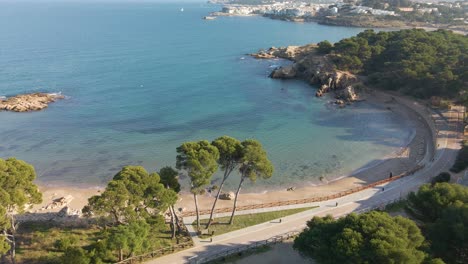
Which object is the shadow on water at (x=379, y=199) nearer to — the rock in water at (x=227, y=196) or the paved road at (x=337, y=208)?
the paved road at (x=337, y=208)

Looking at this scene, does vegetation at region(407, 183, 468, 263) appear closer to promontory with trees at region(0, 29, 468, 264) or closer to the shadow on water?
promontory with trees at region(0, 29, 468, 264)

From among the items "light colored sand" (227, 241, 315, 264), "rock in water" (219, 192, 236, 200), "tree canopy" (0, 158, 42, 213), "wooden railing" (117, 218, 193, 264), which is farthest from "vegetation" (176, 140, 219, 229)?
"rock in water" (219, 192, 236, 200)

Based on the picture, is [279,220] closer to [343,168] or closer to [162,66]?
[343,168]

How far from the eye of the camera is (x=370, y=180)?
3978cm

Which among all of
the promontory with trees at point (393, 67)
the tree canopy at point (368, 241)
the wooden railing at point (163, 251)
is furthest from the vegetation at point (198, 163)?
the promontory with trees at point (393, 67)

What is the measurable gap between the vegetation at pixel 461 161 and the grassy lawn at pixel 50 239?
1172 inches

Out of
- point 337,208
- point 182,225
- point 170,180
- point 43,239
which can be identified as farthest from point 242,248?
point 43,239

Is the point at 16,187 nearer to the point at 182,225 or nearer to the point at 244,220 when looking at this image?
the point at 182,225

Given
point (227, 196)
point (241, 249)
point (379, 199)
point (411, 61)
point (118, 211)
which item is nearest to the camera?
point (118, 211)

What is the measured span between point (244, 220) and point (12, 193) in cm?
1671

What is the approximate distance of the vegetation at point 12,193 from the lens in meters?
20.4

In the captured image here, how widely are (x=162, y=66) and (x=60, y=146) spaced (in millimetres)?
51702

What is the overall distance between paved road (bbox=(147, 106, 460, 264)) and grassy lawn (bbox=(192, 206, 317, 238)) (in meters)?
0.61

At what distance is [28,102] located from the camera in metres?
64.2
